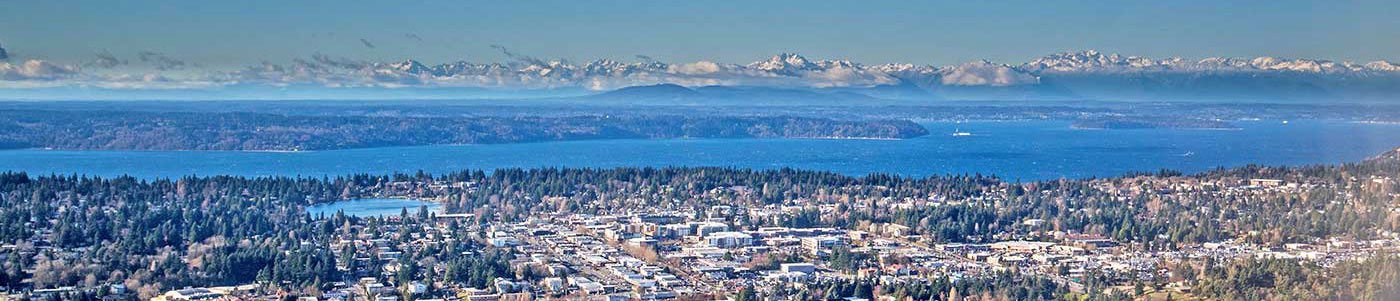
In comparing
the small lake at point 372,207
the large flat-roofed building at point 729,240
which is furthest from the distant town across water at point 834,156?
the large flat-roofed building at point 729,240

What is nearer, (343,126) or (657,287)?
(657,287)

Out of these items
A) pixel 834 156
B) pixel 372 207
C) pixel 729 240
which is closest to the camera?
pixel 729 240

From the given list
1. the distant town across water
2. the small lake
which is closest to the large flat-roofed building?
the small lake

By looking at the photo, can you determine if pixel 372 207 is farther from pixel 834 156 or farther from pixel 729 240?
pixel 834 156

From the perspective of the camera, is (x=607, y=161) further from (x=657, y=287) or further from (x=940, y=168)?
(x=657, y=287)

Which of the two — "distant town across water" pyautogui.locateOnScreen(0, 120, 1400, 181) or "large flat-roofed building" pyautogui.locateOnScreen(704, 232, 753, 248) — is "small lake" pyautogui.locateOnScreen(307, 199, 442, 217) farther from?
"distant town across water" pyautogui.locateOnScreen(0, 120, 1400, 181)

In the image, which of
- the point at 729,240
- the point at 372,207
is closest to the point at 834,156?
the point at 372,207

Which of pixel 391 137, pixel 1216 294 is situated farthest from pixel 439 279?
pixel 391 137
